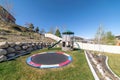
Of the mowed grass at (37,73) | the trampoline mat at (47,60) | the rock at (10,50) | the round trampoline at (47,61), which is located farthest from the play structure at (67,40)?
the rock at (10,50)

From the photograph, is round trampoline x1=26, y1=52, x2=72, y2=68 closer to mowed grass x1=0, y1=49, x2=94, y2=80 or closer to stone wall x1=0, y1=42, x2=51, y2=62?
mowed grass x1=0, y1=49, x2=94, y2=80

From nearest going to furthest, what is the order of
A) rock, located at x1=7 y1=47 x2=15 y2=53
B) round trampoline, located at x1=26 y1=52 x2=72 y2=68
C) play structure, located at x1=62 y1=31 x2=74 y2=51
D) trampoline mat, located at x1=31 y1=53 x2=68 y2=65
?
round trampoline, located at x1=26 y1=52 x2=72 y2=68 → rock, located at x1=7 y1=47 x2=15 y2=53 → trampoline mat, located at x1=31 y1=53 x2=68 y2=65 → play structure, located at x1=62 y1=31 x2=74 y2=51

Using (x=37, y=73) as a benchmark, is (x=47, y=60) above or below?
above

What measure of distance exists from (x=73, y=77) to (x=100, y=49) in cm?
1840

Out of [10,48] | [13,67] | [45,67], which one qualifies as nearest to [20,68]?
[13,67]

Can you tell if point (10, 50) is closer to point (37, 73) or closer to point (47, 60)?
point (47, 60)

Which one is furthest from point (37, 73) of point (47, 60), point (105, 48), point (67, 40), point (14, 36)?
point (105, 48)

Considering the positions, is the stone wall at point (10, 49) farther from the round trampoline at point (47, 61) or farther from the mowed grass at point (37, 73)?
the round trampoline at point (47, 61)

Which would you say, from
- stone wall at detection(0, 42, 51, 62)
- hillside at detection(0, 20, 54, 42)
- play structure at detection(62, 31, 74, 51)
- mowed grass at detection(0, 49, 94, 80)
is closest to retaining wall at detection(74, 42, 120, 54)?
play structure at detection(62, 31, 74, 51)

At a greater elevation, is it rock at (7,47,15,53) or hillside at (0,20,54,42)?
hillside at (0,20,54,42)

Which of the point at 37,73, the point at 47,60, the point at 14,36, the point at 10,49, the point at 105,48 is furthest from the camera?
the point at 105,48

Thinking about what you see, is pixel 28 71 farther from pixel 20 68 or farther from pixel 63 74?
pixel 63 74

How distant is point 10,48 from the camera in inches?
326

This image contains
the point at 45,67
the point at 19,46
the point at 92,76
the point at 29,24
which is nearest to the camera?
the point at 92,76
